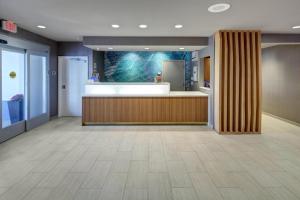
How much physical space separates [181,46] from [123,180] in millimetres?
4828

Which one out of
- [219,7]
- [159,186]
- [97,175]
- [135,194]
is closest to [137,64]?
[219,7]

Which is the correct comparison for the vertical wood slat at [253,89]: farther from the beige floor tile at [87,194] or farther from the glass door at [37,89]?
the glass door at [37,89]

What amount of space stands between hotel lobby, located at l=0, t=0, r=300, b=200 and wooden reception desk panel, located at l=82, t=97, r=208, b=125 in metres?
0.03

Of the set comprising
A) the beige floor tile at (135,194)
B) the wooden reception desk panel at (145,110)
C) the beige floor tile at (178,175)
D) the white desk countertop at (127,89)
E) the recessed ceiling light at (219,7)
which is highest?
the recessed ceiling light at (219,7)

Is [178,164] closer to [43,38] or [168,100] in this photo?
[168,100]

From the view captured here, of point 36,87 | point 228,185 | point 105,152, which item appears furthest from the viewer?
point 36,87

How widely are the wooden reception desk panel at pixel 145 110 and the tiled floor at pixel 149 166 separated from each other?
96cm

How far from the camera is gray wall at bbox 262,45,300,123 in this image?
7328 mm

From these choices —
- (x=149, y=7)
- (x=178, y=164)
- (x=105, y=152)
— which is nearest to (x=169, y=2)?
(x=149, y=7)

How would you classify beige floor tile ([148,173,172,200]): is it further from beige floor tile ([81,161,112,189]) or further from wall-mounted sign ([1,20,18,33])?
wall-mounted sign ([1,20,18,33])

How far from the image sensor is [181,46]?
7.29 m

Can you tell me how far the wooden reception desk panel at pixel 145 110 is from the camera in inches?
288

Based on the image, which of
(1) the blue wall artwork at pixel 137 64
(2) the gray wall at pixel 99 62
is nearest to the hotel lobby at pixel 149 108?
(2) the gray wall at pixel 99 62

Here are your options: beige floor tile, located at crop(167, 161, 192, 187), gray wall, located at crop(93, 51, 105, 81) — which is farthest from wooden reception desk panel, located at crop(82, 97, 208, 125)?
beige floor tile, located at crop(167, 161, 192, 187)
